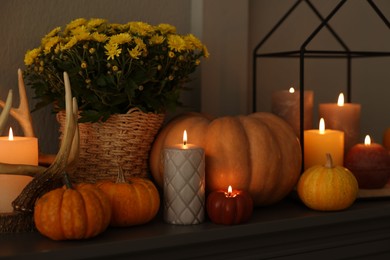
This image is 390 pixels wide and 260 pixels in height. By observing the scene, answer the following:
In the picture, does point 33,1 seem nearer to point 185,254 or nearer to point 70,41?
point 70,41

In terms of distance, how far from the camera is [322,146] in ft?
4.47

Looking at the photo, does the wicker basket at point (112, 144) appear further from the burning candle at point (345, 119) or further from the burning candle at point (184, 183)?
the burning candle at point (345, 119)

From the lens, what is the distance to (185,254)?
1.09m

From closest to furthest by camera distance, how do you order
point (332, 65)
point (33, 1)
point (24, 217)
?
point (24, 217) → point (33, 1) → point (332, 65)

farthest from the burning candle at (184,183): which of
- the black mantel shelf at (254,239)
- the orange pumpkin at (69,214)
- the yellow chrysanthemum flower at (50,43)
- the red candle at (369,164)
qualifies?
the red candle at (369,164)

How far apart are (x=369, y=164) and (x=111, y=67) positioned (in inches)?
23.2

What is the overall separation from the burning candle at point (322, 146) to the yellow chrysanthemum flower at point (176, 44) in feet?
1.19

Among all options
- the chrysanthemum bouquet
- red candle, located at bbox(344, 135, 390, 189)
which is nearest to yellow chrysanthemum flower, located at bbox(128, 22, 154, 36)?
the chrysanthemum bouquet

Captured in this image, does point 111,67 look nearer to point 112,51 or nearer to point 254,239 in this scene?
point 112,51

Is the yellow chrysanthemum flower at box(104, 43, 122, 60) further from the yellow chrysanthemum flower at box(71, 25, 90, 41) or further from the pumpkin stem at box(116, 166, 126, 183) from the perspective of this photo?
the pumpkin stem at box(116, 166, 126, 183)

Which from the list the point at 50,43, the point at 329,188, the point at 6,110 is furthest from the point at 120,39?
the point at 329,188

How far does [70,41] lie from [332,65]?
37.0 inches

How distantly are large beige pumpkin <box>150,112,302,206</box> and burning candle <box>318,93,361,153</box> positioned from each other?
216 mm

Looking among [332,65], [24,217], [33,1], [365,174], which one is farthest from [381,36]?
[24,217]
